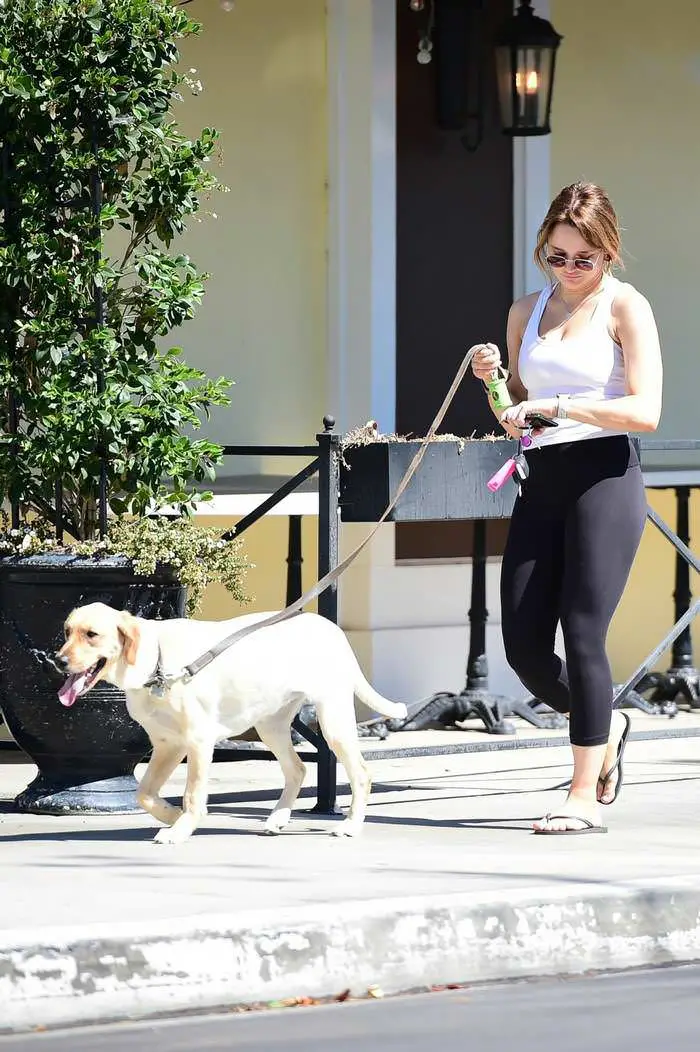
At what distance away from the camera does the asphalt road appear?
4.39 m

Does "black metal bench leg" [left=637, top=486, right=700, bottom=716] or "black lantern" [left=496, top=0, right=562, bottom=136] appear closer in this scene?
"black lantern" [left=496, top=0, right=562, bottom=136]

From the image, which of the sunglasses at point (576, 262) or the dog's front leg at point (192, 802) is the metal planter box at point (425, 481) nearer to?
the sunglasses at point (576, 262)

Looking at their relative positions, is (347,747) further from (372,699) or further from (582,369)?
(582,369)

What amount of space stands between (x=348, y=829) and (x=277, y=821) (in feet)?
0.75

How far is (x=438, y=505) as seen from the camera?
6844 millimetres

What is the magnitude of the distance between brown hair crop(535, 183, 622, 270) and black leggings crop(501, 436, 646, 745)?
550mm

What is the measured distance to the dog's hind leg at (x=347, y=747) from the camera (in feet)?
19.9

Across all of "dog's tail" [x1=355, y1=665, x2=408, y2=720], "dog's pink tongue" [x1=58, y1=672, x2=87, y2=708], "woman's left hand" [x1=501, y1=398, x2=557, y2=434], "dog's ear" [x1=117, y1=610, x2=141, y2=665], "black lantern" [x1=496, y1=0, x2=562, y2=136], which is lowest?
"dog's tail" [x1=355, y1=665, x2=408, y2=720]

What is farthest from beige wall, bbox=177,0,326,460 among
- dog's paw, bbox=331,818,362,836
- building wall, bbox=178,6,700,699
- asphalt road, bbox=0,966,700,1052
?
asphalt road, bbox=0,966,700,1052

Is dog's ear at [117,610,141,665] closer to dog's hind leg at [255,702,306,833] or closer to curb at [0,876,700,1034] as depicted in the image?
dog's hind leg at [255,702,306,833]

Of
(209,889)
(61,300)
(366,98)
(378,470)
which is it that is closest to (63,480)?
(61,300)

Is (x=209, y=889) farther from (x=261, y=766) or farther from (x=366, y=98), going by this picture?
(x=366, y=98)

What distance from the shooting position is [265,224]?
9.55 metres

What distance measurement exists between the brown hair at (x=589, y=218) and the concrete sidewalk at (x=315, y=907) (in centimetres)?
170
